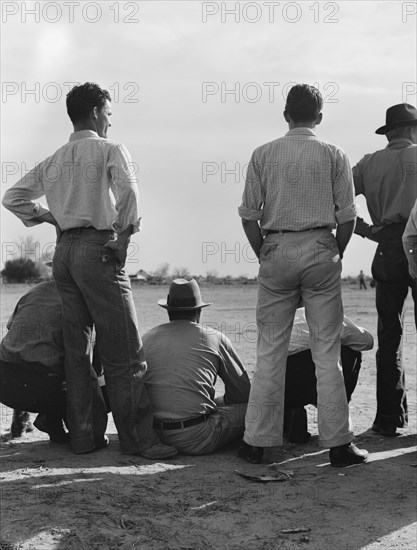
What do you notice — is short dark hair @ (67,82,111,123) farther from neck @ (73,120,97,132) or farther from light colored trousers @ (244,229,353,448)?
light colored trousers @ (244,229,353,448)

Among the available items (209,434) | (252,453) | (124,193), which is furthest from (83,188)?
(252,453)

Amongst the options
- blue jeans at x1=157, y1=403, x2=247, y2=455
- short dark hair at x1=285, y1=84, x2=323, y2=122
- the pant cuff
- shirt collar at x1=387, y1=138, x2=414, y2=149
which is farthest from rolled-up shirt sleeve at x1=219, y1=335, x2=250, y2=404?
shirt collar at x1=387, y1=138, x2=414, y2=149

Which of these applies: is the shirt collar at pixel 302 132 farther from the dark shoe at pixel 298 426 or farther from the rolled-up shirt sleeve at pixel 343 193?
the dark shoe at pixel 298 426

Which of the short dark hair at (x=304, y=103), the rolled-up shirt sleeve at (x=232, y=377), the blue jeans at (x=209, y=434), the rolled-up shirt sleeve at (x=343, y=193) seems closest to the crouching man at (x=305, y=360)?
the rolled-up shirt sleeve at (x=232, y=377)

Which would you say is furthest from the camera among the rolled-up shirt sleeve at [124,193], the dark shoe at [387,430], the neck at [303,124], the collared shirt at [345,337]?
the dark shoe at [387,430]

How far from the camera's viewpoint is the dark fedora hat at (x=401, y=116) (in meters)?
6.19

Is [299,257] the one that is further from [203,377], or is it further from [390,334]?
[390,334]

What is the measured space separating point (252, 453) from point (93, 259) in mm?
1657

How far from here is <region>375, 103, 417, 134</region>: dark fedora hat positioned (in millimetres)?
6188

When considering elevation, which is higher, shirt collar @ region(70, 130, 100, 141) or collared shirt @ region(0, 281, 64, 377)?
shirt collar @ region(70, 130, 100, 141)

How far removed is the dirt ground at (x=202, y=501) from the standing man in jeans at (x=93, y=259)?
0.28 metres

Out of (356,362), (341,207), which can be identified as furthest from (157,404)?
(341,207)

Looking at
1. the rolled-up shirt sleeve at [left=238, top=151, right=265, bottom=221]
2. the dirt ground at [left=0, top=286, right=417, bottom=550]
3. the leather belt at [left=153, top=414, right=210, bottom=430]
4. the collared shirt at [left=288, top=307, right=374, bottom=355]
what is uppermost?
the rolled-up shirt sleeve at [left=238, top=151, right=265, bottom=221]

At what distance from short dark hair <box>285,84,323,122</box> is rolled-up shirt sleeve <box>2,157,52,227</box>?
169cm
